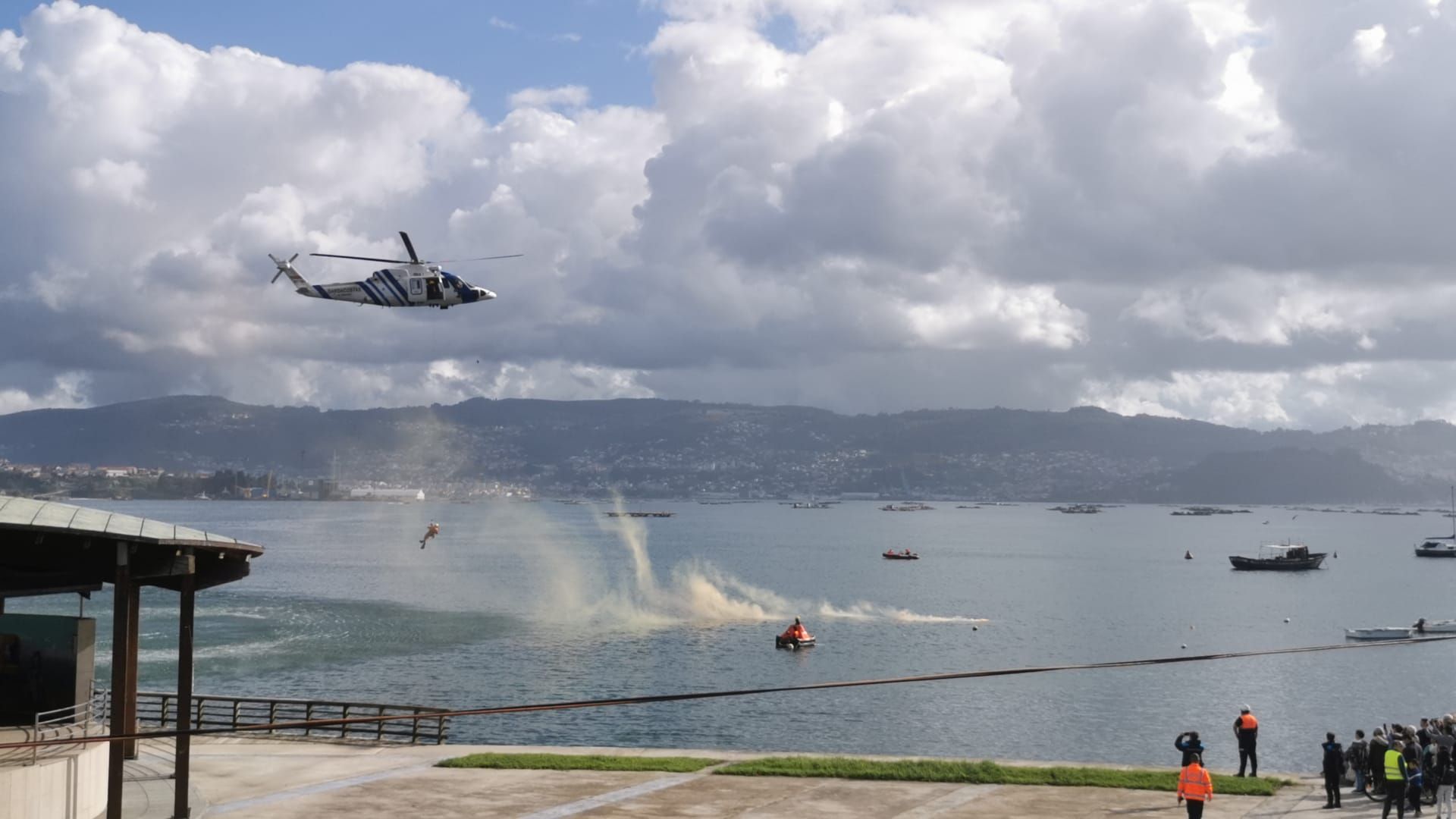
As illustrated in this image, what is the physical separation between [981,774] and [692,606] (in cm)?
8306

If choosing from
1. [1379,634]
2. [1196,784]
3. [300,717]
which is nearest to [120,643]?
[1196,784]

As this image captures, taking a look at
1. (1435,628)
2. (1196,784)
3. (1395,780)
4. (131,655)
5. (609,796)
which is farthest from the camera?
(1435,628)

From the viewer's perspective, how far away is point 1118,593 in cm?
13688

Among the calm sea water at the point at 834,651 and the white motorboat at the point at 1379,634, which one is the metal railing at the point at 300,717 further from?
the white motorboat at the point at 1379,634

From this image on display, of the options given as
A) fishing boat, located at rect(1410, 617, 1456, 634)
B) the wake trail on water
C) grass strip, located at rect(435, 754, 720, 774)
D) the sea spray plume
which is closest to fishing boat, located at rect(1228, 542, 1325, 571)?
fishing boat, located at rect(1410, 617, 1456, 634)

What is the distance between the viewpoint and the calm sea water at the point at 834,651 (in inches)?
2156

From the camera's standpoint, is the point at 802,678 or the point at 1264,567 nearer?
the point at 802,678

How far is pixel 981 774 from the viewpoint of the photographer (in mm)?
29250

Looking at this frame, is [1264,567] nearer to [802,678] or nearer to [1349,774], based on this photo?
[802,678]

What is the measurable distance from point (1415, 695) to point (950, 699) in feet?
86.4

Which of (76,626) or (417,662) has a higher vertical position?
(76,626)

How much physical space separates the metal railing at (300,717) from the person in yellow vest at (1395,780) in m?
22.7

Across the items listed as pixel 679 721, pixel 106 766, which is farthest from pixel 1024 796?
pixel 679 721

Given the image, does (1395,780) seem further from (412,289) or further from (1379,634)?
(1379,634)
